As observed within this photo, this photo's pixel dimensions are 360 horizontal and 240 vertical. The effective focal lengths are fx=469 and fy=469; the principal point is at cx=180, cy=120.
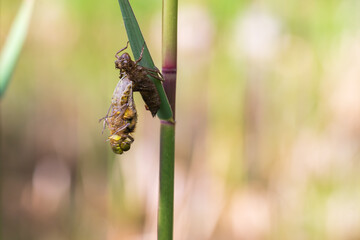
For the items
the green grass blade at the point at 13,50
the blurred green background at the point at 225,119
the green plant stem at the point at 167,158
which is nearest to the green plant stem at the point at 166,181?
the green plant stem at the point at 167,158

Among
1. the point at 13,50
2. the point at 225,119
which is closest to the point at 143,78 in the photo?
the point at 13,50

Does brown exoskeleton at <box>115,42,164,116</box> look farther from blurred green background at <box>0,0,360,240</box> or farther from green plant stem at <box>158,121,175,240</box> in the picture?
blurred green background at <box>0,0,360,240</box>

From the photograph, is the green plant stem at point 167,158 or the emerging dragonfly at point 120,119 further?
the emerging dragonfly at point 120,119

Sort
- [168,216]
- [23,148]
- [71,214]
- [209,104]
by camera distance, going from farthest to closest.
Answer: [23,148] < [71,214] < [209,104] < [168,216]

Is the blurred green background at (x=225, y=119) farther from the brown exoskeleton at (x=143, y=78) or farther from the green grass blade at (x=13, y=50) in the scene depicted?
the brown exoskeleton at (x=143, y=78)

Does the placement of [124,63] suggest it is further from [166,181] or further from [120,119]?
[166,181]

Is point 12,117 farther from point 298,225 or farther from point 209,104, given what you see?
point 298,225

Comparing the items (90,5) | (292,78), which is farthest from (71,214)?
(292,78)

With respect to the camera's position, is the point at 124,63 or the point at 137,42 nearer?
the point at 137,42
